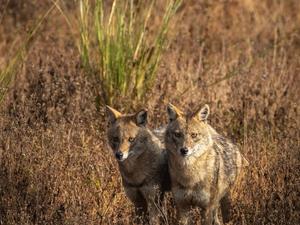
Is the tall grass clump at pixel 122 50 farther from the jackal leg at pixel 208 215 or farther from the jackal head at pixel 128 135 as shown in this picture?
the jackal leg at pixel 208 215

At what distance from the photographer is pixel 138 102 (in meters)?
9.00

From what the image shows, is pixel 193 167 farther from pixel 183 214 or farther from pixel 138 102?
pixel 138 102

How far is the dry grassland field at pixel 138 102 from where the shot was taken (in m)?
6.70

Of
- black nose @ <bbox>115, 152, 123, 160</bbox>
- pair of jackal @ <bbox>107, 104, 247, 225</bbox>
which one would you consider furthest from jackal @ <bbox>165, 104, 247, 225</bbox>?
black nose @ <bbox>115, 152, 123, 160</bbox>

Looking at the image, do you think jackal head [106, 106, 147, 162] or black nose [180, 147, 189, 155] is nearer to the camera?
black nose [180, 147, 189, 155]

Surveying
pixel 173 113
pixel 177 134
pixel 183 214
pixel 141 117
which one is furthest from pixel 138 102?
pixel 183 214

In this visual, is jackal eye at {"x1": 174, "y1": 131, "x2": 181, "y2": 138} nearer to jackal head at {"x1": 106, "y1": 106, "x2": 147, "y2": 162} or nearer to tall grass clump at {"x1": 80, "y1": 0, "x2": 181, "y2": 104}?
jackal head at {"x1": 106, "y1": 106, "x2": 147, "y2": 162}

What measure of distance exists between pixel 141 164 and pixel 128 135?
0.86ft

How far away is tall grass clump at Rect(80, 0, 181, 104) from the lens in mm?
8711

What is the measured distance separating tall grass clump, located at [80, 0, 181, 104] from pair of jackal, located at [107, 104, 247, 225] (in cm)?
194

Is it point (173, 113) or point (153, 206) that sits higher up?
point (173, 113)

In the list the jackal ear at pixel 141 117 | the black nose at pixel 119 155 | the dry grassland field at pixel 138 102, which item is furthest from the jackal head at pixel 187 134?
the dry grassland field at pixel 138 102

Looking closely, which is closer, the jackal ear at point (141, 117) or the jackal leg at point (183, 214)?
the jackal leg at point (183, 214)

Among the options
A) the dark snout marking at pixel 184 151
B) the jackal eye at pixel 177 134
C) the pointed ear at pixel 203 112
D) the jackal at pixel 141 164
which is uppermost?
the pointed ear at pixel 203 112
